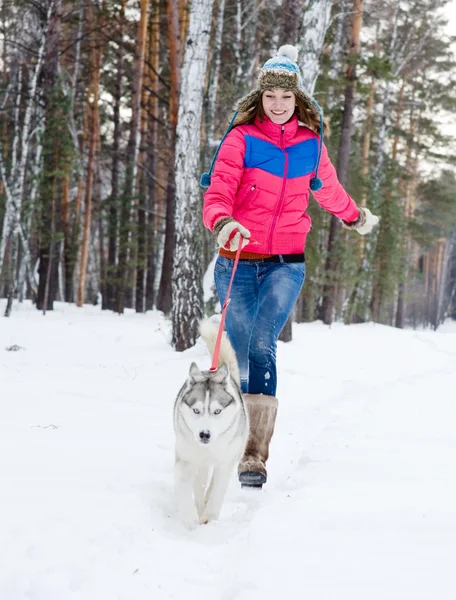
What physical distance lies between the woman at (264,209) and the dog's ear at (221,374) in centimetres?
47

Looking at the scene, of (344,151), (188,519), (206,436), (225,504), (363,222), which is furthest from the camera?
(344,151)

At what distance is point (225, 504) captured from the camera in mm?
3633

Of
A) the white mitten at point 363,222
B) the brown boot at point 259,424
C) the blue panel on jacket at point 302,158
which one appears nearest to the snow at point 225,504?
the brown boot at point 259,424

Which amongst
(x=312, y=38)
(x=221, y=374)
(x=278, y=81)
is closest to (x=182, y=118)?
(x=312, y=38)

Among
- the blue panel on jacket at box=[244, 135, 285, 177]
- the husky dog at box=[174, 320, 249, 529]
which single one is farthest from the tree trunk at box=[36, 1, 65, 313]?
the husky dog at box=[174, 320, 249, 529]

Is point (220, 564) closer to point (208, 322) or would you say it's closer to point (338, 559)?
point (338, 559)

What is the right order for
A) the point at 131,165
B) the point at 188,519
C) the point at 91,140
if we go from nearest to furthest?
the point at 188,519 → the point at 91,140 → the point at 131,165

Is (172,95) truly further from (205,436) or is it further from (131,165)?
(205,436)

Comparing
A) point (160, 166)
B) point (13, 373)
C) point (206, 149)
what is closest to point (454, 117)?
point (160, 166)

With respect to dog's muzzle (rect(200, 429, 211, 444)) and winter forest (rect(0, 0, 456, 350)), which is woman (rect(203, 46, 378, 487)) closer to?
dog's muzzle (rect(200, 429, 211, 444))

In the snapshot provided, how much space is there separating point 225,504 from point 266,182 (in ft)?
6.55

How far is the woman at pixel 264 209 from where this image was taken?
11.6 ft

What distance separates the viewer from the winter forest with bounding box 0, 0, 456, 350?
9406mm

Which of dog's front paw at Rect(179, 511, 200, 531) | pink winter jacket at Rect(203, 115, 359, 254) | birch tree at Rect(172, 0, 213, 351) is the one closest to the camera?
dog's front paw at Rect(179, 511, 200, 531)
